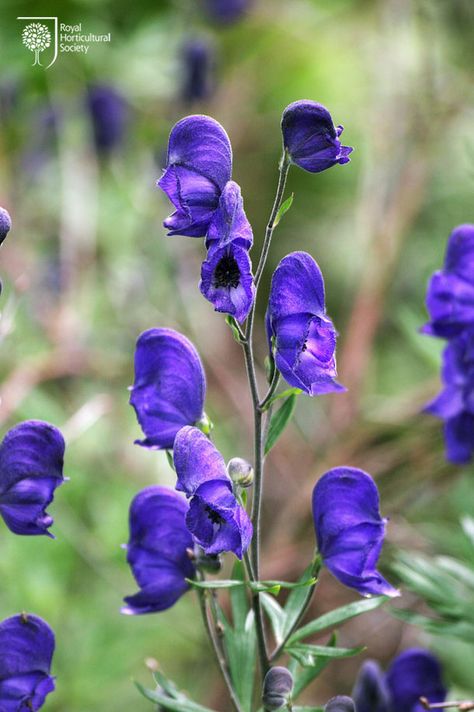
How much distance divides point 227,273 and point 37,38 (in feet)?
5.76

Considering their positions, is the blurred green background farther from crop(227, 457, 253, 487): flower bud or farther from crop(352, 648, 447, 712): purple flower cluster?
crop(227, 457, 253, 487): flower bud

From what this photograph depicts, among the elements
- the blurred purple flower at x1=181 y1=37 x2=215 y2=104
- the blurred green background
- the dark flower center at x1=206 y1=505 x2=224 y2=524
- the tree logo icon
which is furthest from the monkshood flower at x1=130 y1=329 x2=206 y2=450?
the blurred purple flower at x1=181 y1=37 x2=215 y2=104

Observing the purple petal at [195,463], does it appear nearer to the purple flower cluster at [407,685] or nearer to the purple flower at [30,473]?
the purple flower at [30,473]

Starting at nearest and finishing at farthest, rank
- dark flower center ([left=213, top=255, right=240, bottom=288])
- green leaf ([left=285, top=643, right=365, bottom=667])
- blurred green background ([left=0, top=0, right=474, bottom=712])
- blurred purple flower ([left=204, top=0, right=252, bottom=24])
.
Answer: dark flower center ([left=213, top=255, right=240, bottom=288]) → green leaf ([left=285, top=643, right=365, bottom=667]) → blurred green background ([left=0, top=0, right=474, bottom=712]) → blurred purple flower ([left=204, top=0, right=252, bottom=24])

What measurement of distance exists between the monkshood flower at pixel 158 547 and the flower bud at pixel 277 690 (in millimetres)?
182

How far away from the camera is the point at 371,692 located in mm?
1316

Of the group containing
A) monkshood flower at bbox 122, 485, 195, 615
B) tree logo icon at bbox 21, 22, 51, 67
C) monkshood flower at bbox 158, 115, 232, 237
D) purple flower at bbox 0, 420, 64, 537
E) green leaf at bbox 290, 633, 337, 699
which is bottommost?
green leaf at bbox 290, 633, 337, 699

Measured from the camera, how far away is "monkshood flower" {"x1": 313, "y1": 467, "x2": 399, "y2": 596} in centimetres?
108

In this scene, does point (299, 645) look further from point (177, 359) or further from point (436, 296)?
point (436, 296)

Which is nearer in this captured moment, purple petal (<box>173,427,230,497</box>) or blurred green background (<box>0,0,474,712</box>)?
purple petal (<box>173,427,230,497</box>)

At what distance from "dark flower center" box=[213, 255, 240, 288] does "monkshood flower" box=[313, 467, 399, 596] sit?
293mm

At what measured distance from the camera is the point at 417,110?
2.91m

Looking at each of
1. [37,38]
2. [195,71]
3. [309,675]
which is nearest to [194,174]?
[309,675]

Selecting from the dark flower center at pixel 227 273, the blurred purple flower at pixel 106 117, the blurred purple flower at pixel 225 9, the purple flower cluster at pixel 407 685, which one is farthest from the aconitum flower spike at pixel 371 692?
the blurred purple flower at pixel 225 9
